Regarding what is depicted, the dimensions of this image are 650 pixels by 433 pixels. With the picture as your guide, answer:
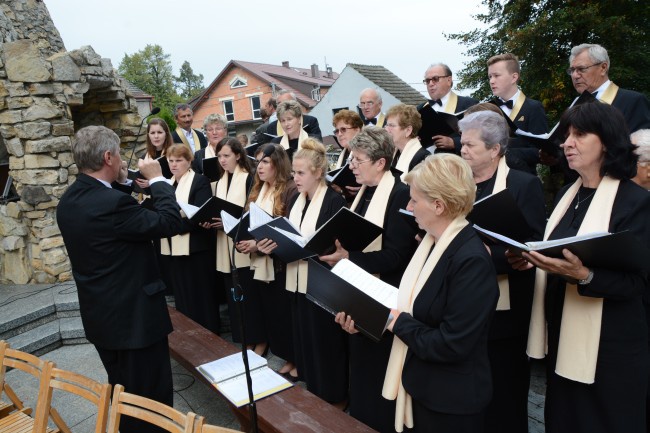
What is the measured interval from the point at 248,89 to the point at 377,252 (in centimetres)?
3486

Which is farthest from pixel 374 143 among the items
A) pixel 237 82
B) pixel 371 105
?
pixel 237 82

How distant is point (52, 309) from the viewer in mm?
5684

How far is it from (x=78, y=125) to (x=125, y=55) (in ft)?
189

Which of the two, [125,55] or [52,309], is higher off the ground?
[125,55]

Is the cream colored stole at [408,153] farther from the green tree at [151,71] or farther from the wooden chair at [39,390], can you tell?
the green tree at [151,71]

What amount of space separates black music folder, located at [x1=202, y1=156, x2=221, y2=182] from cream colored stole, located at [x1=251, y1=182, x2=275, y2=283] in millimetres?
911

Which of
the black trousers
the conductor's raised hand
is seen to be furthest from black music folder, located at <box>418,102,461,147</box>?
the black trousers

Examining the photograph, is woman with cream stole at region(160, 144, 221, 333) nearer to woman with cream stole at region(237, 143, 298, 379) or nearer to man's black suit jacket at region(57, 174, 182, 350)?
woman with cream stole at region(237, 143, 298, 379)

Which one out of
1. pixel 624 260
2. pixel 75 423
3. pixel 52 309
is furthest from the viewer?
pixel 52 309

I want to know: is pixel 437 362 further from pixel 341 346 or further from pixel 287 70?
pixel 287 70

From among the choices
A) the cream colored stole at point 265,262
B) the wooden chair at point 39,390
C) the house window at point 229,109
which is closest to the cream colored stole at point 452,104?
the cream colored stole at point 265,262

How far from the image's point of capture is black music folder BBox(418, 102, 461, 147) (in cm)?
361

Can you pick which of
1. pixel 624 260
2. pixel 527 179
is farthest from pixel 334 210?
pixel 624 260

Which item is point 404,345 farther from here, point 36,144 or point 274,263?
point 36,144
